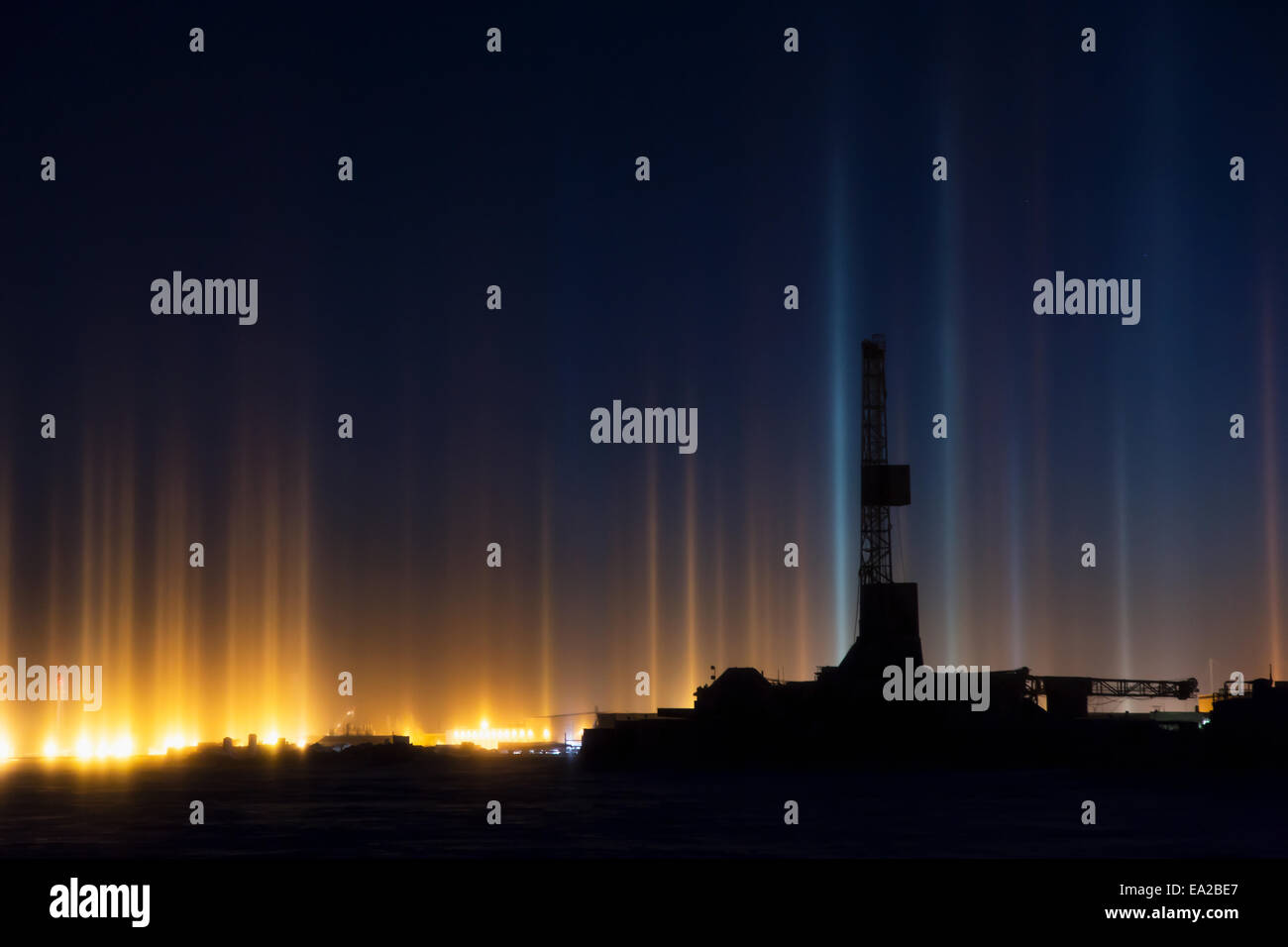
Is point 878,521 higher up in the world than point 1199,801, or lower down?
higher up
